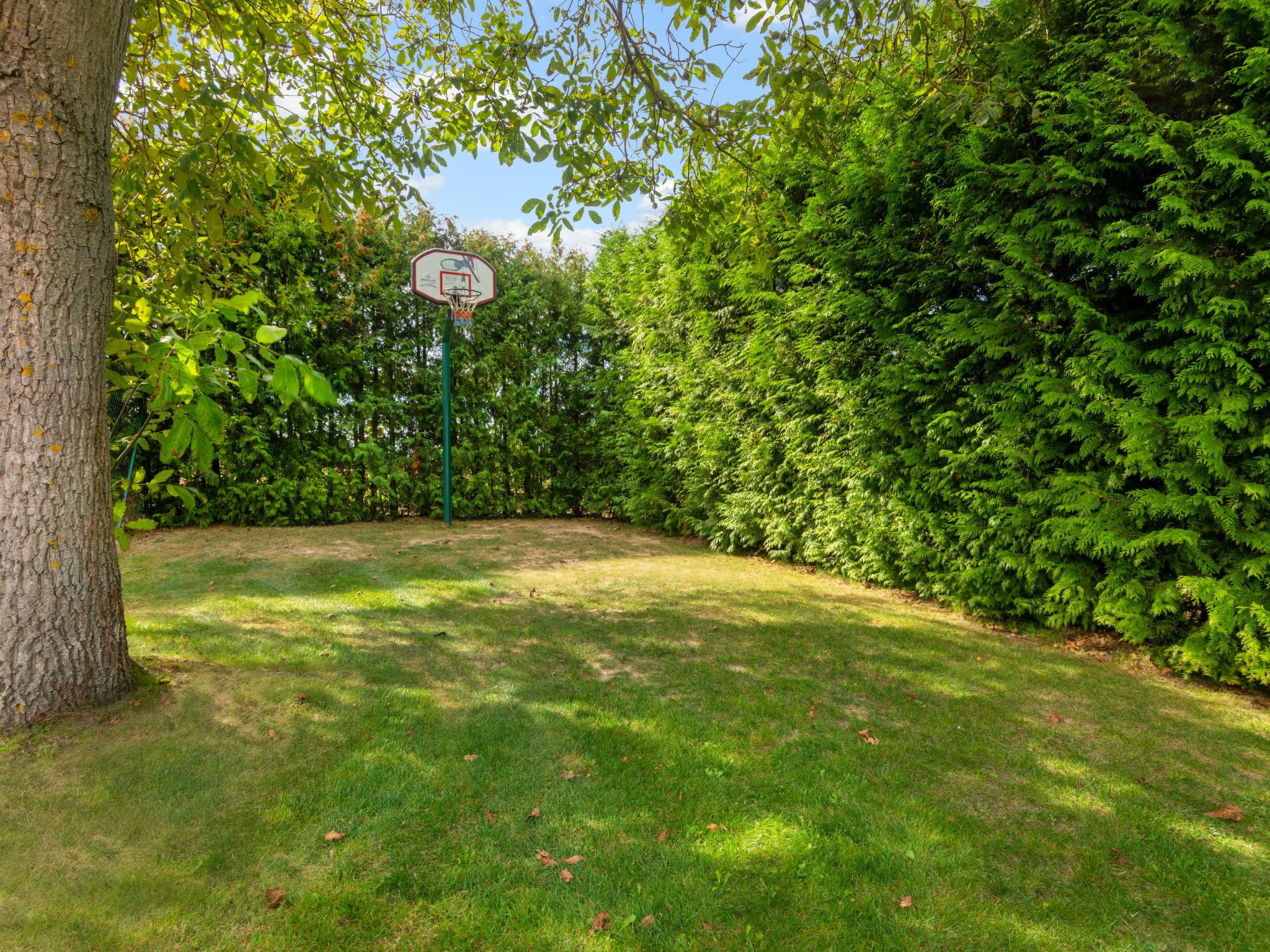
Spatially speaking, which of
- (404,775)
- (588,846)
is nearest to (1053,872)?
(588,846)

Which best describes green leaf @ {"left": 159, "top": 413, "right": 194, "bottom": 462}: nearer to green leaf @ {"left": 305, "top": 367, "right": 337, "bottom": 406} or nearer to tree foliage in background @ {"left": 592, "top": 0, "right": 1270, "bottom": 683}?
green leaf @ {"left": 305, "top": 367, "right": 337, "bottom": 406}

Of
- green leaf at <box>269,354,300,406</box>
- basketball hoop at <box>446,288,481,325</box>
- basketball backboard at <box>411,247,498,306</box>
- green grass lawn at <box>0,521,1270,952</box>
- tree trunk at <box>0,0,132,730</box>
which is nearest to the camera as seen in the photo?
green grass lawn at <box>0,521,1270,952</box>

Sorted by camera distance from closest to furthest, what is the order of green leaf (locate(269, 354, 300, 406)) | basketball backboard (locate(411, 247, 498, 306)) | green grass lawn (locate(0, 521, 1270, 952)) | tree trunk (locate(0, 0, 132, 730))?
1. green grass lawn (locate(0, 521, 1270, 952))
2. green leaf (locate(269, 354, 300, 406))
3. tree trunk (locate(0, 0, 132, 730))
4. basketball backboard (locate(411, 247, 498, 306))

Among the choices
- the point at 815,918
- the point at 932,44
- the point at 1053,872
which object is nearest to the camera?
the point at 815,918

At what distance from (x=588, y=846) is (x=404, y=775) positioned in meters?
0.90

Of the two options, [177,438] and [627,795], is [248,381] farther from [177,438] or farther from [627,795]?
[627,795]

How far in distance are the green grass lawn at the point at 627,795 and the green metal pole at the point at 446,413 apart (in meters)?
4.30

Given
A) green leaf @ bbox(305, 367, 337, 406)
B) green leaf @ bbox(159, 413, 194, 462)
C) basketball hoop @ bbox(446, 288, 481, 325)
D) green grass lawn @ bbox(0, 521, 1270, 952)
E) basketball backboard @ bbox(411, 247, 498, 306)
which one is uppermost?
basketball backboard @ bbox(411, 247, 498, 306)

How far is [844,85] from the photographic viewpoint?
161 inches

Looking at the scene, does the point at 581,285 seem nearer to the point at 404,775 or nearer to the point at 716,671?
the point at 716,671

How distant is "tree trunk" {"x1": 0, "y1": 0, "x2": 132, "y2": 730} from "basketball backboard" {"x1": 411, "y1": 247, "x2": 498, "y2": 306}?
19.3 feet

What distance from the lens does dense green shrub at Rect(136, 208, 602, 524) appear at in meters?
7.76

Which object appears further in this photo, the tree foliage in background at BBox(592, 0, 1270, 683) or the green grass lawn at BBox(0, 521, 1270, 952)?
the tree foliage in background at BBox(592, 0, 1270, 683)

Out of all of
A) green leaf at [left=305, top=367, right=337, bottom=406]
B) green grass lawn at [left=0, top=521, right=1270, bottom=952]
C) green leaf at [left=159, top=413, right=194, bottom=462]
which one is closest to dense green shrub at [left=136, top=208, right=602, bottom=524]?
green grass lawn at [left=0, top=521, right=1270, bottom=952]
